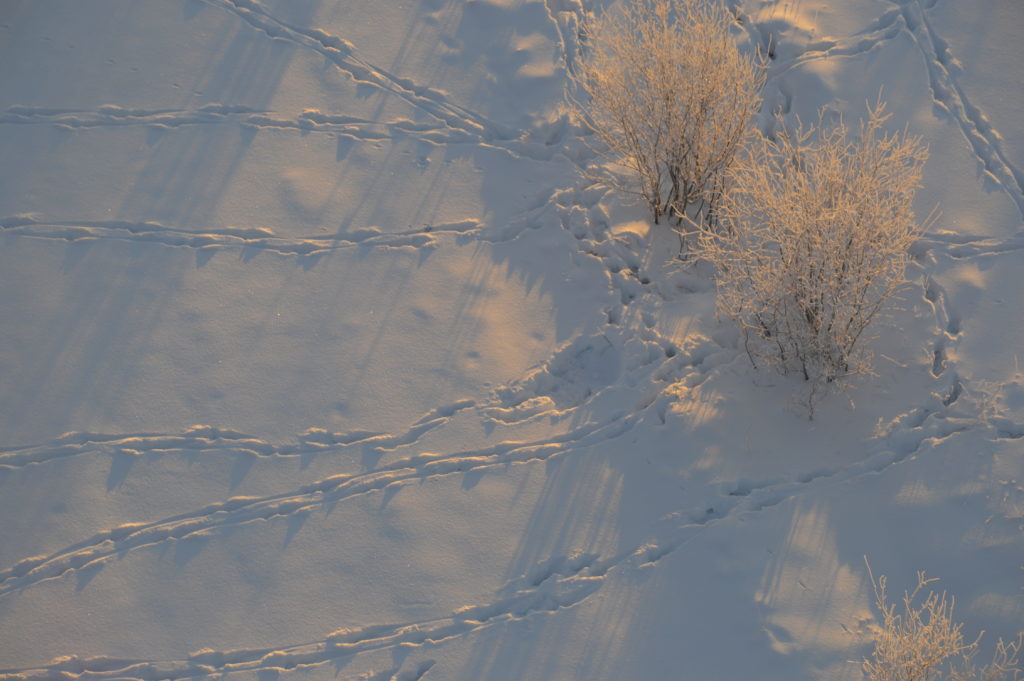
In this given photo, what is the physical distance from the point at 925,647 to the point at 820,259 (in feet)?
5.26

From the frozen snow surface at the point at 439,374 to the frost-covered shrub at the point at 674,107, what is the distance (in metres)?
0.29

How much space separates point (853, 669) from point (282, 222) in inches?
132

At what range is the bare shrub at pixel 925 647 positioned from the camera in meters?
3.47

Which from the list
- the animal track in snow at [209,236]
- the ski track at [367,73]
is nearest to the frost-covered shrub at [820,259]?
the ski track at [367,73]

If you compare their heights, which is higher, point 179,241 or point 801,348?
point 801,348

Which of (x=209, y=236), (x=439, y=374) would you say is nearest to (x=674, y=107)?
(x=439, y=374)

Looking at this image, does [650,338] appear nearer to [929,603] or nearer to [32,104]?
[929,603]

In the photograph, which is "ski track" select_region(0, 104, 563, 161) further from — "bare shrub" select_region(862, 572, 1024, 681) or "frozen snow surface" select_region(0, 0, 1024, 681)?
"bare shrub" select_region(862, 572, 1024, 681)

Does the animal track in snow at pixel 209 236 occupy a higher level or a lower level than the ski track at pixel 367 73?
lower

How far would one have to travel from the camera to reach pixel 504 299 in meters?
4.90

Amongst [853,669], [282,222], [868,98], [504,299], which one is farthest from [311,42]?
[853,669]

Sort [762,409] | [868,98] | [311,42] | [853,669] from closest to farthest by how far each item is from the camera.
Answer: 1. [853,669]
2. [762,409]
3. [868,98]
4. [311,42]

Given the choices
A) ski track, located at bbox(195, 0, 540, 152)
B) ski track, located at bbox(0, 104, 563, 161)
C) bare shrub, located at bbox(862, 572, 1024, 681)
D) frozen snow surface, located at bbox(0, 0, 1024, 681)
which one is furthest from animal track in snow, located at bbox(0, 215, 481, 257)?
bare shrub, located at bbox(862, 572, 1024, 681)

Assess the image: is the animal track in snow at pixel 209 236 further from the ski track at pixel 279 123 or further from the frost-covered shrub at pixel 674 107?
the frost-covered shrub at pixel 674 107
